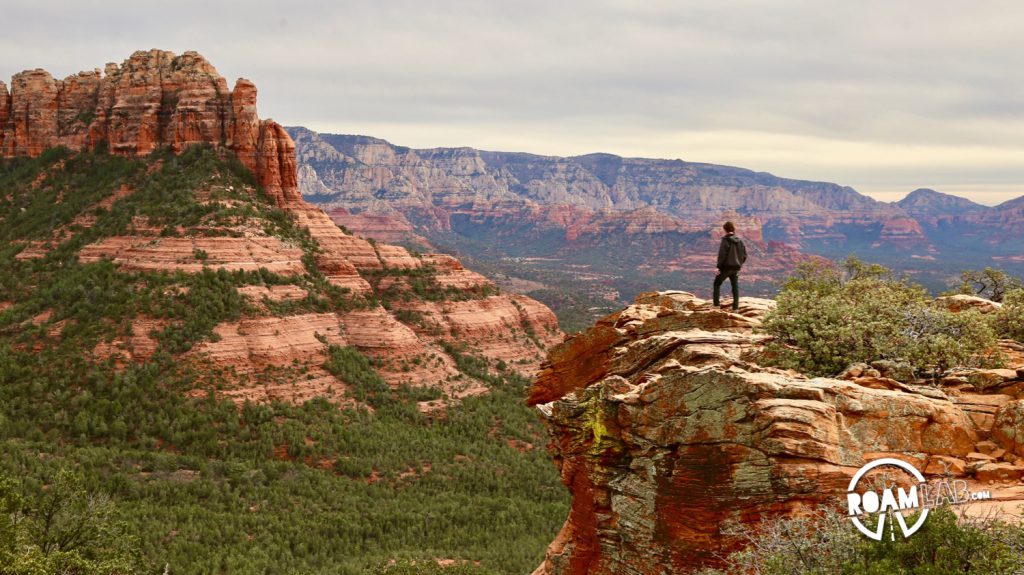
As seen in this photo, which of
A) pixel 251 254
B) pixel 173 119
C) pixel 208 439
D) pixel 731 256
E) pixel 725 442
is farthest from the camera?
pixel 173 119

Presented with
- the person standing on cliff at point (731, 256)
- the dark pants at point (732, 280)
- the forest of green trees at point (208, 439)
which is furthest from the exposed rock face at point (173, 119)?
the person standing on cliff at point (731, 256)

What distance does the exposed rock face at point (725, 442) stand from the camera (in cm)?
1378

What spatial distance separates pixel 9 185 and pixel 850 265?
95.3 meters

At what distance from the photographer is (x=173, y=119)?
77.9 meters

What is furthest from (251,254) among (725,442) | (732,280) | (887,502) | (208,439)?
(887,502)

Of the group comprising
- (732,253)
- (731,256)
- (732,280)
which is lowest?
(732,280)

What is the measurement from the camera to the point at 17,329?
59094 mm

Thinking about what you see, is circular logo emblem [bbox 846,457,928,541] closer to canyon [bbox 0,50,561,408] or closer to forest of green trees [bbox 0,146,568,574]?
forest of green trees [bbox 0,146,568,574]

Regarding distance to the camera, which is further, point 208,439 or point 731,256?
point 208,439

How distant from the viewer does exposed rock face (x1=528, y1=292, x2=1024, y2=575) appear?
543 inches

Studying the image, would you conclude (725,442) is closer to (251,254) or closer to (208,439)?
(208,439)

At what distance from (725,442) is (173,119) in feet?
268

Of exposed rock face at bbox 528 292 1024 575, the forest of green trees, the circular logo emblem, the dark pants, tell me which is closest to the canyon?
the forest of green trees

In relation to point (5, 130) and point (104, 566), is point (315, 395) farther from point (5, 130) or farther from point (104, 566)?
point (5, 130)
